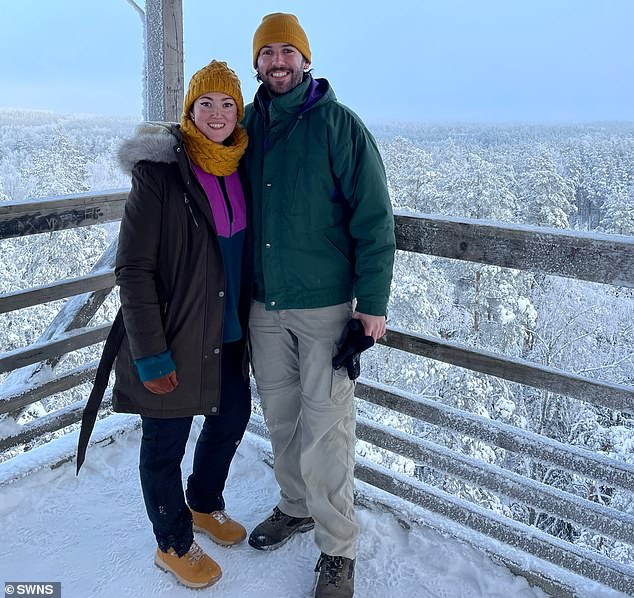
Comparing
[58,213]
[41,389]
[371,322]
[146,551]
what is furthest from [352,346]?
[41,389]

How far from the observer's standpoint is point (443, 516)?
2506 millimetres

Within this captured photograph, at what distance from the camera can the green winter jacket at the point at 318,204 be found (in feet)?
6.19

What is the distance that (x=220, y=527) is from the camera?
2430 mm

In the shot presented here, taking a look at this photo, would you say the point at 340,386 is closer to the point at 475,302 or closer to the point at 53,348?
the point at 53,348

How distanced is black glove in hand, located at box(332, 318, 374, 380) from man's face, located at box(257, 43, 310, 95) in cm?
84

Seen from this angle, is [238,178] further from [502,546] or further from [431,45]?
[431,45]

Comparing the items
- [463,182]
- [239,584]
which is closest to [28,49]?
[239,584]

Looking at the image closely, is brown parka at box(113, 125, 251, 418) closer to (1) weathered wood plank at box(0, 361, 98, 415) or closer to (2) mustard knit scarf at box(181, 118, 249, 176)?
(2) mustard knit scarf at box(181, 118, 249, 176)

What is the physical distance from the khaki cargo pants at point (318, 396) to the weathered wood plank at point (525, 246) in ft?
1.41

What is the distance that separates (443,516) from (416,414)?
47cm

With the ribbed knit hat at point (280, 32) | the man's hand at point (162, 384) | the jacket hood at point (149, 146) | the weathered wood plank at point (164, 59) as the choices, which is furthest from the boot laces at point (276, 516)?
the weathered wood plank at point (164, 59)

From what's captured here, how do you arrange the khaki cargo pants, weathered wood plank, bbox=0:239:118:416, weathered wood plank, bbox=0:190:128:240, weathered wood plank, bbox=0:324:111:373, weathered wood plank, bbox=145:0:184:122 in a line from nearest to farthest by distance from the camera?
the khaki cargo pants < weathered wood plank, bbox=0:190:128:240 < weathered wood plank, bbox=0:324:111:373 < weathered wood plank, bbox=0:239:118:416 < weathered wood plank, bbox=145:0:184:122

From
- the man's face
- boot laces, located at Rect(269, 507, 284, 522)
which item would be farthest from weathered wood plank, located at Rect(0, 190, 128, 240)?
boot laces, located at Rect(269, 507, 284, 522)

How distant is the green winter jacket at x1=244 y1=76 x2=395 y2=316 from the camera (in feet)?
6.19
